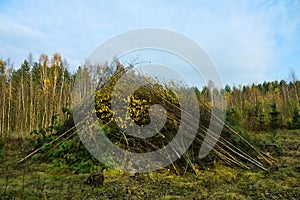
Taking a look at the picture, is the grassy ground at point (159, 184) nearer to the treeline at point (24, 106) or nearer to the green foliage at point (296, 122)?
the treeline at point (24, 106)

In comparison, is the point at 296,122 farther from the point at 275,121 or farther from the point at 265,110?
the point at 265,110

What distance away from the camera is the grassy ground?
2350 millimetres

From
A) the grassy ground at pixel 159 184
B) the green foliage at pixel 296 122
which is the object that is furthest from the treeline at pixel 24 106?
the green foliage at pixel 296 122

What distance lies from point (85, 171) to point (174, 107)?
165 centimetres

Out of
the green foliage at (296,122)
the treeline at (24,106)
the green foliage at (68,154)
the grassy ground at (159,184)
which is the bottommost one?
the grassy ground at (159,184)

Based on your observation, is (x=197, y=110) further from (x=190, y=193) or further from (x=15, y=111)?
(x=15, y=111)

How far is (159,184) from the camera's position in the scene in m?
2.84

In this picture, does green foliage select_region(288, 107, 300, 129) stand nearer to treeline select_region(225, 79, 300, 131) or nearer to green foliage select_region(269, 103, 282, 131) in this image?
treeline select_region(225, 79, 300, 131)

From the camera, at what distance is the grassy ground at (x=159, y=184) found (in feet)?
7.71

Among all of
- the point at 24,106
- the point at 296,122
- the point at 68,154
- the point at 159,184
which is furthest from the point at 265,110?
the point at 24,106

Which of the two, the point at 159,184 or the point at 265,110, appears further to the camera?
the point at 265,110

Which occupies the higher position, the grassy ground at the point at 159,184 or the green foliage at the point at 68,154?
the green foliage at the point at 68,154

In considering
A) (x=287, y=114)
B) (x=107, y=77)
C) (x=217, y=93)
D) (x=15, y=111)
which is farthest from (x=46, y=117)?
(x=287, y=114)

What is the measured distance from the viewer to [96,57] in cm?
346
